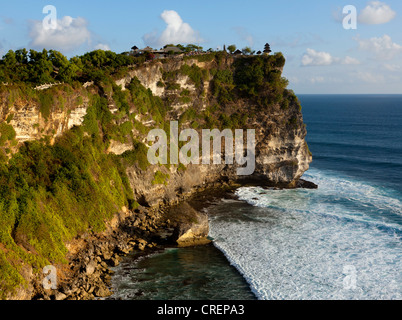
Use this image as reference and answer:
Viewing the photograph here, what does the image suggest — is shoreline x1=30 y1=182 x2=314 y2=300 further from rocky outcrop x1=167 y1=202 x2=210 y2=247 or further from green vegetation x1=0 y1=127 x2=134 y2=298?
green vegetation x1=0 y1=127 x2=134 y2=298

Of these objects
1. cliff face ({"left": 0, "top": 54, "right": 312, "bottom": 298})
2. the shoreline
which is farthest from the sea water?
cliff face ({"left": 0, "top": 54, "right": 312, "bottom": 298})

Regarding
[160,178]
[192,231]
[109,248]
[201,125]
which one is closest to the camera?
[109,248]

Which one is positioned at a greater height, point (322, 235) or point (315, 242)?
point (322, 235)

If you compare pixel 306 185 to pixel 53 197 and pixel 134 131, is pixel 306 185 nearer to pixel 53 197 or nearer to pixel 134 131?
pixel 134 131

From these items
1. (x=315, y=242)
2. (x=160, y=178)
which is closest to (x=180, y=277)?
(x=315, y=242)

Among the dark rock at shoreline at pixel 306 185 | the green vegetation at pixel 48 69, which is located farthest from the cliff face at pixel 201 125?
the green vegetation at pixel 48 69
